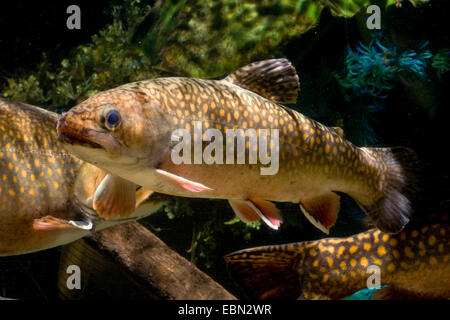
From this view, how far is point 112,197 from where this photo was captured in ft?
5.64

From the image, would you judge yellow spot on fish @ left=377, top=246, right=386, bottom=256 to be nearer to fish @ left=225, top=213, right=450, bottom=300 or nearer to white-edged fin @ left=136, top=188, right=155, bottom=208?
fish @ left=225, top=213, right=450, bottom=300

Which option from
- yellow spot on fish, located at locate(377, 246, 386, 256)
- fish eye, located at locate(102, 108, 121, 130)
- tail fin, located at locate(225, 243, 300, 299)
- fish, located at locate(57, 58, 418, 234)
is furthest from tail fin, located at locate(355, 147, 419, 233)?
fish eye, located at locate(102, 108, 121, 130)

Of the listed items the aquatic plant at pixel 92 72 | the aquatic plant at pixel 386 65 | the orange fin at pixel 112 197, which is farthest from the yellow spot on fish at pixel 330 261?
the aquatic plant at pixel 92 72

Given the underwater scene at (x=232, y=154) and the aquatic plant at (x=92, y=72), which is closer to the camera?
the underwater scene at (x=232, y=154)

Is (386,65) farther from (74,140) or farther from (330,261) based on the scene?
(74,140)

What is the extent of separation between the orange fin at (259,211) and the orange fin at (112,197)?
0.52 meters

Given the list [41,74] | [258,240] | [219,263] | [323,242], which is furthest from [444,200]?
[41,74]

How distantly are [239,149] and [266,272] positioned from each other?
77 centimetres

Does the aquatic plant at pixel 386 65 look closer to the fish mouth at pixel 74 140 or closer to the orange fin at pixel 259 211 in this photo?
the orange fin at pixel 259 211

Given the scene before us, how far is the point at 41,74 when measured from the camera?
412 centimetres

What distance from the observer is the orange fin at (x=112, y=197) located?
171 cm

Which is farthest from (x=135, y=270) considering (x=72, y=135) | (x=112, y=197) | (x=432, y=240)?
(x=432, y=240)

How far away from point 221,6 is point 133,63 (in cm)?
106
